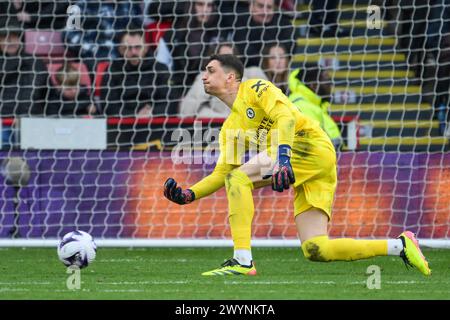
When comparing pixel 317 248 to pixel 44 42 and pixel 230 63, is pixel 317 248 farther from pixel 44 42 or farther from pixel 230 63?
pixel 44 42

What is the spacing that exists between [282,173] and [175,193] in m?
1.08

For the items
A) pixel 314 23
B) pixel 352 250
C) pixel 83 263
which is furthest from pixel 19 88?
pixel 352 250

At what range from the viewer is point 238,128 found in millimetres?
7816

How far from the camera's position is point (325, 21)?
13875mm

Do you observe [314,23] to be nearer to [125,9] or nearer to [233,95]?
[125,9]

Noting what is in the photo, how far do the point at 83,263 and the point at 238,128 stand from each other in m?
1.44

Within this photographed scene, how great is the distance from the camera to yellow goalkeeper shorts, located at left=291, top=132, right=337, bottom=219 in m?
7.52

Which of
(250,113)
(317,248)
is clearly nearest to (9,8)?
(250,113)

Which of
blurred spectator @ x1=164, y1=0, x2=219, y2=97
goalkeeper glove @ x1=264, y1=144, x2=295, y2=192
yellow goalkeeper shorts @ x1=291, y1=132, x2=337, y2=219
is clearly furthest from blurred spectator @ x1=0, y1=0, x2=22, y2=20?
goalkeeper glove @ x1=264, y1=144, x2=295, y2=192

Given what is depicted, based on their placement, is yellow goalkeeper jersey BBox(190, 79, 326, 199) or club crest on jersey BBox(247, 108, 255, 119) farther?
club crest on jersey BBox(247, 108, 255, 119)

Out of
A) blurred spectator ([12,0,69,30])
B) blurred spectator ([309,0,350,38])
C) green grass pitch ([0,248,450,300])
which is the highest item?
blurred spectator ([309,0,350,38])

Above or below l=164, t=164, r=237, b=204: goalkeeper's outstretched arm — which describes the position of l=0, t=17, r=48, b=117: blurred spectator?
above

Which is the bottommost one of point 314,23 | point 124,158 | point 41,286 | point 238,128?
point 41,286

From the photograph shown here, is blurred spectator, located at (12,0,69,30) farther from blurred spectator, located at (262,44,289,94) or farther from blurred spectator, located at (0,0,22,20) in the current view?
blurred spectator, located at (262,44,289,94)
